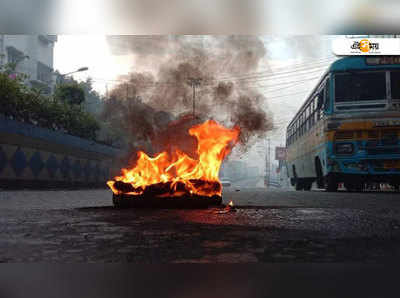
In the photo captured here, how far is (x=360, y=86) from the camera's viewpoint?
1238 cm

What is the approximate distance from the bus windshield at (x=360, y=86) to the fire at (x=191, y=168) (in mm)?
5367

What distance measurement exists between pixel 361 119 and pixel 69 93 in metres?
17.9

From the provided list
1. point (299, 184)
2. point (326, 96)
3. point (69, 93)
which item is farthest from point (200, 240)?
point (69, 93)

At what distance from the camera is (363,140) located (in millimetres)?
12047

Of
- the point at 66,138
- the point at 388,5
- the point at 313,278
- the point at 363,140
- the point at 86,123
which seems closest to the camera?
the point at 313,278

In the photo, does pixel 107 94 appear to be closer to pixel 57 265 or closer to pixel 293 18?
pixel 293 18

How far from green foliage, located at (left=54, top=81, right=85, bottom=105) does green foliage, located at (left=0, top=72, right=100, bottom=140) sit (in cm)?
35

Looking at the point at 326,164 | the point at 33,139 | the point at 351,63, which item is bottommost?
the point at 326,164

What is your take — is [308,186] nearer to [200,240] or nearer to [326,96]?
[326,96]

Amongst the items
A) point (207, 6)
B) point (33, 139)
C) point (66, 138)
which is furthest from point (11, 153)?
point (207, 6)

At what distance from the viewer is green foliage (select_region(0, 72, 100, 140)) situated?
56.1ft

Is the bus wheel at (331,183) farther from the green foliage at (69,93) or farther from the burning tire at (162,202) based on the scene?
the green foliage at (69,93)

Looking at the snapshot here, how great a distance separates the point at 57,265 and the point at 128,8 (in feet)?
11.6

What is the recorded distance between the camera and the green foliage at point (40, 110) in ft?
56.1
